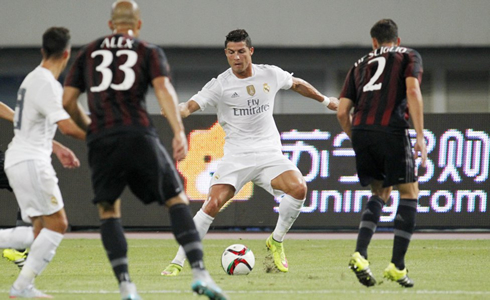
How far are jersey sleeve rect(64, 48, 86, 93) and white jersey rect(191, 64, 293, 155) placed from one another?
261 centimetres

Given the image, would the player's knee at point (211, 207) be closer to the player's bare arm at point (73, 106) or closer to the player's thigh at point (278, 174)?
the player's thigh at point (278, 174)

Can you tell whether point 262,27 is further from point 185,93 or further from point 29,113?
point 29,113

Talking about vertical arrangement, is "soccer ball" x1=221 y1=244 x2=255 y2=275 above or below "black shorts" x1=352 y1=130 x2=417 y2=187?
below

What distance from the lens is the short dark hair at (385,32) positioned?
21.7 feet

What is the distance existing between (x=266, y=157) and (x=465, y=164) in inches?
→ 204

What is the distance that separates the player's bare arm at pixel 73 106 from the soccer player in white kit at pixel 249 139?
2351mm

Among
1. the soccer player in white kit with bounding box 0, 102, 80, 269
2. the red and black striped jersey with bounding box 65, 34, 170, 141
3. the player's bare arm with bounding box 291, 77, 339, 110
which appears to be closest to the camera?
the red and black striped jersey with bounding box 65, 34, 170, 141

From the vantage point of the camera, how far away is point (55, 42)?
5.83 metres

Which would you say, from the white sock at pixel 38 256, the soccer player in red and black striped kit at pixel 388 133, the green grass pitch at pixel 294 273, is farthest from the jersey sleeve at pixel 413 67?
the white sock at pixel 38 256

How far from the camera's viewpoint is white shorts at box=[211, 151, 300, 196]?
7.97 meters

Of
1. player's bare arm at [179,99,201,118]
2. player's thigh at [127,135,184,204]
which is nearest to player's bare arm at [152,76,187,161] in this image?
player's thigh at [127,135,184,204]

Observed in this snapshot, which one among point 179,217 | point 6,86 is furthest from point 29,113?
point 6,86

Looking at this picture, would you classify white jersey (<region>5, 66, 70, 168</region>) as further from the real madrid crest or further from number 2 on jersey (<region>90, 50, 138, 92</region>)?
the real madrid crest

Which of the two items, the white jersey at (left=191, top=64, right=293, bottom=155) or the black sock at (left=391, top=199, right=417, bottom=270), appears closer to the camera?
the black sock at (left=391, top=199, right=417, bottom=270)
